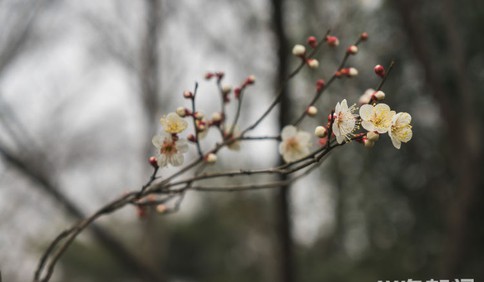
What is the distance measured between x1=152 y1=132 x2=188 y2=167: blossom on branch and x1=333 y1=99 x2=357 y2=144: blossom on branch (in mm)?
291

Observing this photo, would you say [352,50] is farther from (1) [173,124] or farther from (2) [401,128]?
(1) [173,124]

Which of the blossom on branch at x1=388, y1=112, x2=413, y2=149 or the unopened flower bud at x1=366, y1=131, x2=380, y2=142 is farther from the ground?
the blossom on branch at x1=388, y1=112, x2=413, y2=149

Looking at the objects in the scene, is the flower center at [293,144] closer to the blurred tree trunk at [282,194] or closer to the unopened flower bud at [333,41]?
the unopened flower bud at [333,41]

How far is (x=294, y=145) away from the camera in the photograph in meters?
0.93

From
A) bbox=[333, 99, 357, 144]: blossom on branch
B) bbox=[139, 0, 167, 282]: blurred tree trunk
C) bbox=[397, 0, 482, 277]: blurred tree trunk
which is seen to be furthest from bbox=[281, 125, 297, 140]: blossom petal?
bbox=[139, 0, 167, 282]: blurred tree trunk

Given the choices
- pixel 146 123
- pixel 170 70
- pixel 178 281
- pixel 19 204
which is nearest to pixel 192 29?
pixel 170 70

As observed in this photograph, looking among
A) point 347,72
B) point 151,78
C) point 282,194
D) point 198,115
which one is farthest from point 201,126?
point 151,78

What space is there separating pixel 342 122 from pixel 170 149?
33 cm

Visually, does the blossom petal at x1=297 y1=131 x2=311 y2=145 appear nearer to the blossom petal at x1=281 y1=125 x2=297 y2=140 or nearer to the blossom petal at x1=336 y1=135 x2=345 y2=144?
the blossom petal at x1=281 y1=125 x2=297 y2=140

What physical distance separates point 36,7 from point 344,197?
16.3 feet

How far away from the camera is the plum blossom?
71cm

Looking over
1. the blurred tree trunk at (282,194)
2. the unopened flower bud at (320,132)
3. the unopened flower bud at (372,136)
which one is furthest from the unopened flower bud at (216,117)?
the blurred tree trunk at (282,194)

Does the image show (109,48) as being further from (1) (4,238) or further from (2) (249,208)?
(1) (4,238)

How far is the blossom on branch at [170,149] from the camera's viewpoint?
83cm
